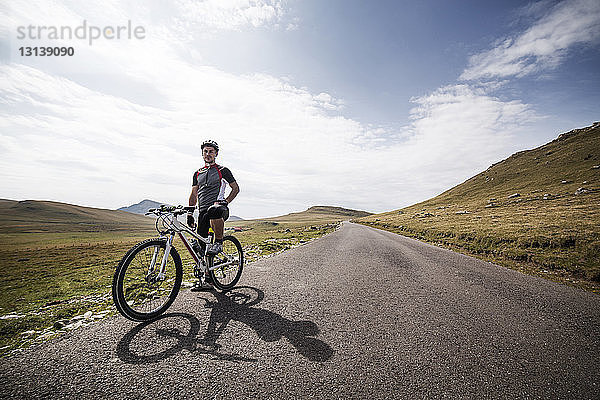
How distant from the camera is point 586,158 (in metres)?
86.1

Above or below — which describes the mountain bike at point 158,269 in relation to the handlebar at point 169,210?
below

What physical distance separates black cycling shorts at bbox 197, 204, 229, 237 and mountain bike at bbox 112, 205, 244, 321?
293mm

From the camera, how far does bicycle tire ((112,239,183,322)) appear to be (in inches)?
167

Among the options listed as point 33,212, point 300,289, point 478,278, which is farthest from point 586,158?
point 33,212

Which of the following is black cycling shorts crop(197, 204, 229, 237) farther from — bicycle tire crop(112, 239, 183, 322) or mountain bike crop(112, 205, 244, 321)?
bicycle tire crop(112, 239, 183, 322)

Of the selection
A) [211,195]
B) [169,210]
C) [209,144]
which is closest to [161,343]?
[169,210]

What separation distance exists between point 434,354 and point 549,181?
11244 cm

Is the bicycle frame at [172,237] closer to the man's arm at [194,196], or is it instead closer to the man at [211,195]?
the man at [211,195]

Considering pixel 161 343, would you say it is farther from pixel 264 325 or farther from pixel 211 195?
pixel 211 195

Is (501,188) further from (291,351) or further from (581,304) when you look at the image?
(291,351)

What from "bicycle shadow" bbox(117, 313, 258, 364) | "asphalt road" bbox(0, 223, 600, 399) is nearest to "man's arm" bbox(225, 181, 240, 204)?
"asphalt road" bbox(0, 223, 600, 399)

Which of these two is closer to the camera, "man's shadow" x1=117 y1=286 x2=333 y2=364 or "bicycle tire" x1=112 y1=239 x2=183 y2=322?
"man's shadow" x1=117 y1=286 x2=333 y2=364

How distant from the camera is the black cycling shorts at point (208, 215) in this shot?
643 centimetres

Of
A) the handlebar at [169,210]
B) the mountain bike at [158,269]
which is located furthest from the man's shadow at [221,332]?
the handlebar at [169,210]
